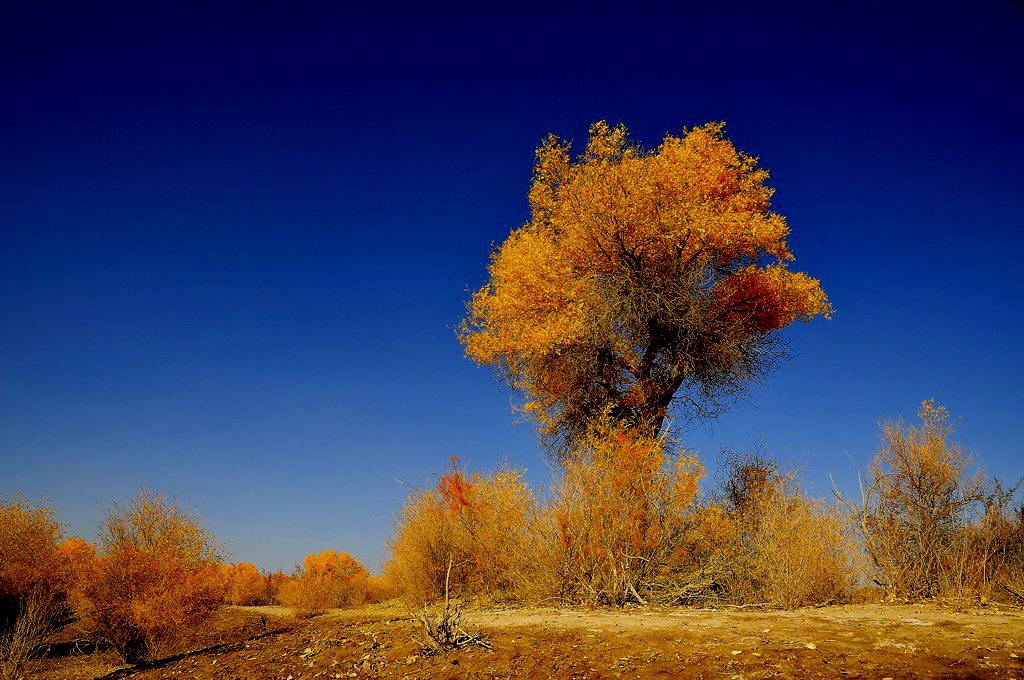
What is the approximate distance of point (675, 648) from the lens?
629cm

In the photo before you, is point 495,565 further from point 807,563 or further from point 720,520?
point 807,563

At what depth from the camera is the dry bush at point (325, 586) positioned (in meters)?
30.0

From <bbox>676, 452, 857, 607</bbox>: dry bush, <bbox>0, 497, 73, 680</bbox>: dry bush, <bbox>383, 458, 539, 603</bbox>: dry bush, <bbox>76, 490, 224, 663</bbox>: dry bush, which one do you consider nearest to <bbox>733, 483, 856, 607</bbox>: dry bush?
<bbox>676, 452, 857, 607</bbox>: dry bush

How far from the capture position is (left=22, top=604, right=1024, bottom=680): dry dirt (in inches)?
213

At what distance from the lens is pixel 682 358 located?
15539mm

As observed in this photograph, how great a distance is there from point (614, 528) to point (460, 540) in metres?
6.70

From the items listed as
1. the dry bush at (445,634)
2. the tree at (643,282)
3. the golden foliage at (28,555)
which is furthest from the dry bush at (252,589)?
the dry bush at (445,634)

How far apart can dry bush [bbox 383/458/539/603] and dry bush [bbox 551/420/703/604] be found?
44.4 inches

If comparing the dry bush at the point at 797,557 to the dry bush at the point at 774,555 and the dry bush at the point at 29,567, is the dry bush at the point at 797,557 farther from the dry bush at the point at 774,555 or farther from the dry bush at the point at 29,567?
the dry bush at the point at 29,567

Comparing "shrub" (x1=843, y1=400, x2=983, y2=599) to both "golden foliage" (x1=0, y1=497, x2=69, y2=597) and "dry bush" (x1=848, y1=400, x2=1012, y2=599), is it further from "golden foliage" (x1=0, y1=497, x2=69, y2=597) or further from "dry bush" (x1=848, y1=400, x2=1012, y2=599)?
"golden foliage" (x1=0, y1=497, x2=69, y2=597)

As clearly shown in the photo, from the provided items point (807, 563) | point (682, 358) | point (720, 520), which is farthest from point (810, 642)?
point (682, 358)

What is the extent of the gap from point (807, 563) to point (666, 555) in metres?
2.39

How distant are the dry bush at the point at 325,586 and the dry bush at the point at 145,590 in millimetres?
13015

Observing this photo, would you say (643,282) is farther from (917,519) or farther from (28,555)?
(28,555)
